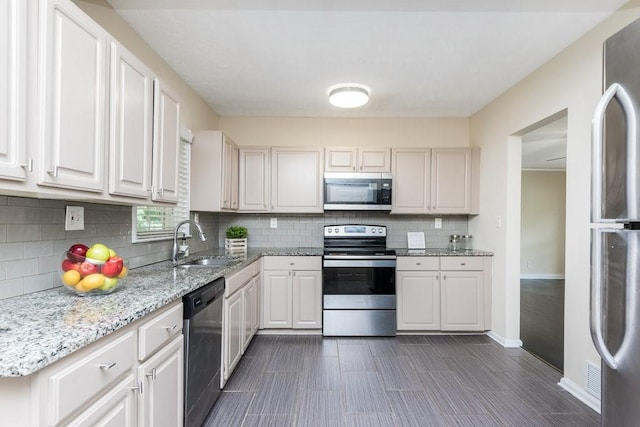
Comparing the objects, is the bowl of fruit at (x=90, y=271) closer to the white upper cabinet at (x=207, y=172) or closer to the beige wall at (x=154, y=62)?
the beige wall at (x=154, y=62)

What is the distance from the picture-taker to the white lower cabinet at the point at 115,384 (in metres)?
0.81

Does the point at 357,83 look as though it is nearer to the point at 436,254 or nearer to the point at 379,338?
the point at 436,254

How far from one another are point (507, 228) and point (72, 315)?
11.1ft

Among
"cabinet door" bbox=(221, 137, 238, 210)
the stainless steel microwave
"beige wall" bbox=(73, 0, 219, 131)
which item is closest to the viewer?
"beige wall" bbox=(73, 0, 219, 131)

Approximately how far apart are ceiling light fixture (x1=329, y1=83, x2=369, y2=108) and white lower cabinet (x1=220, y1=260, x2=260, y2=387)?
1.80 m

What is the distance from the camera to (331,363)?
2.72 m

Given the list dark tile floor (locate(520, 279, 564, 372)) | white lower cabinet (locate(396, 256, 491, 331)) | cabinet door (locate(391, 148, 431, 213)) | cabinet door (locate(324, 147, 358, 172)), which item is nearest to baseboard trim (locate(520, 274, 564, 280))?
dark tile floor (locate(520, 279, 564, 372))

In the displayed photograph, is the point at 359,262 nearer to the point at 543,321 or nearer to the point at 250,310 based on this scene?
the point at 250,310

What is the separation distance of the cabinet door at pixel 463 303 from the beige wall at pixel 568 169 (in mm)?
153

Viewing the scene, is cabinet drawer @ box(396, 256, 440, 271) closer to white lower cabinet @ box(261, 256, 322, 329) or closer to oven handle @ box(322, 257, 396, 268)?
oven handle @ box(322, 257, 396, 268)

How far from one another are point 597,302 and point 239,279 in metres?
2.17

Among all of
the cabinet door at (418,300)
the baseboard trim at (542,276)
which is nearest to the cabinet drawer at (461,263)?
the cabinet door at (418,300)

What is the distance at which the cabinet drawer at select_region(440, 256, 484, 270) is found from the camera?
340 centimetres

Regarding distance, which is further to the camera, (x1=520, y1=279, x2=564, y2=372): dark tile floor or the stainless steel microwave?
the stainless steel microwave
